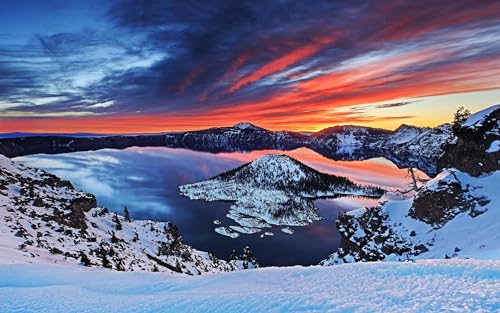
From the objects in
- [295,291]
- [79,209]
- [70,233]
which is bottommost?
[70,233]

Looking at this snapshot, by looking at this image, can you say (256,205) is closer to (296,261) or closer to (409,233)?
(296,261)

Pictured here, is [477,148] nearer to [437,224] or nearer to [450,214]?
[450,214]

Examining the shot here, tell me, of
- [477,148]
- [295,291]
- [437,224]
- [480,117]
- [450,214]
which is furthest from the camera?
[480,117]

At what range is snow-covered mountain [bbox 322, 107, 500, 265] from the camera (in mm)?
33750

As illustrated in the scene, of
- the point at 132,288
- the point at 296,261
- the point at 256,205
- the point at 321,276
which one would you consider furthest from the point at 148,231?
the point at 256,205

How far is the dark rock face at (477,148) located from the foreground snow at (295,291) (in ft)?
119

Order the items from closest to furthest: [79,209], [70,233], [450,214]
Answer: [450,214] → [70,233] → [79,209]

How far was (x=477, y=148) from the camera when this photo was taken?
134 feet

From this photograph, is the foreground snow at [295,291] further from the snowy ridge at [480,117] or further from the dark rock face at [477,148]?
the snowy ridge at [480,117]

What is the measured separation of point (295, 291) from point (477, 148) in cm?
4266

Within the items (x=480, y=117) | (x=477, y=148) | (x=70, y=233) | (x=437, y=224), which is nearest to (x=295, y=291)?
(x=437, y=224)

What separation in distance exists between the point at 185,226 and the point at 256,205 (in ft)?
182

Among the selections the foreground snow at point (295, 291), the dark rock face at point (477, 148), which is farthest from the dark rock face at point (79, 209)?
the dark rock face at point (477, 148)

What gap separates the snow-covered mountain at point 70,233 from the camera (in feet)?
108
